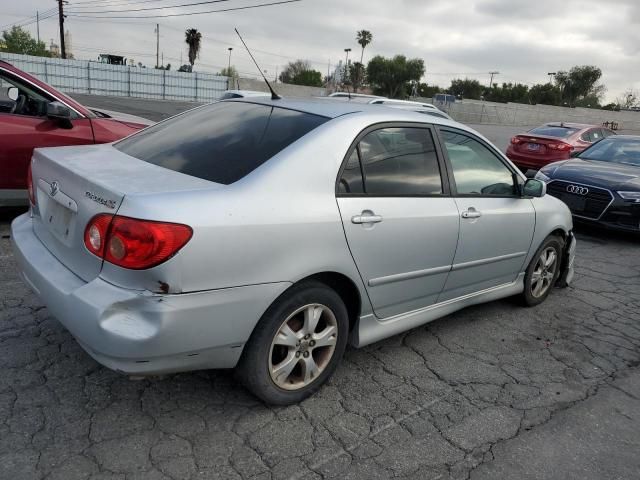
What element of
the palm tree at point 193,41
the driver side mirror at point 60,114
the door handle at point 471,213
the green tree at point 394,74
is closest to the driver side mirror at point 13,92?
the driver side mirror at point 60,114

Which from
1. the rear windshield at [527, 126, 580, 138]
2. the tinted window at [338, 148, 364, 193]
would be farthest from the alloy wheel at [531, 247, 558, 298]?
the rear windshield at [527, 126, 580, 138]

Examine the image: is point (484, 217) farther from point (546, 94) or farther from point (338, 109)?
point (546, 94)

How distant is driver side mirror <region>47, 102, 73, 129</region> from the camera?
16.5 feet

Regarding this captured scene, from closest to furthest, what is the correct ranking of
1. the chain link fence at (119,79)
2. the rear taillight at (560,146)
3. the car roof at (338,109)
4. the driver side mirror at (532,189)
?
1. the car roof at (338,109)
2. the driver side mirror at (532,189)
3. the rear taillight at (560,146)
4. the chain link fence at (119,79)

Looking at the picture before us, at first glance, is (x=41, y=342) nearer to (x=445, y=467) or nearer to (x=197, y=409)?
(x=197, y=409)

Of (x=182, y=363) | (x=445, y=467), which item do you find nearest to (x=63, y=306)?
(x=182, y=363)

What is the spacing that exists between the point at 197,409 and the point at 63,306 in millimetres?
835

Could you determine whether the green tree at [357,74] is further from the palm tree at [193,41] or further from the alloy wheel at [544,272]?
the alloy wheel at [544,272]

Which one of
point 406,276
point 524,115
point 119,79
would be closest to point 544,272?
point 406,276

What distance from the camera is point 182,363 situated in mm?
2328

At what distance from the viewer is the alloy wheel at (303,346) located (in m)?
2.65

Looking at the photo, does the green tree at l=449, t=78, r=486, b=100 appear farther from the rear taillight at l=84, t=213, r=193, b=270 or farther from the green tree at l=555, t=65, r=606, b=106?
the rear taillight at l=84, t=213, r=193, b=270

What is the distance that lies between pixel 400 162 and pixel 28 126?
3.84 m

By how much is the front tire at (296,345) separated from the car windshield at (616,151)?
7228 mm
